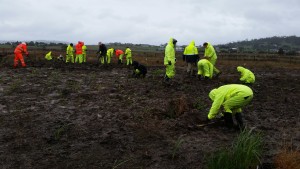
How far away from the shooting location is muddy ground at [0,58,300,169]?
207 inches

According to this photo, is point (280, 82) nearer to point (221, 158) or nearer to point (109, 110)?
point (109, 110)

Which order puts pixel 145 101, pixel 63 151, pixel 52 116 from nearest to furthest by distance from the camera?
pixel 63 151 → pixel 52 116 → pixel 145 101

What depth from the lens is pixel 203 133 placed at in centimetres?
644

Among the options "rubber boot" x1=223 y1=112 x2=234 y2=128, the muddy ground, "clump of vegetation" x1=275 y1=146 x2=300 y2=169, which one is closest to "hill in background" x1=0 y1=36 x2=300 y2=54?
the muddy ground

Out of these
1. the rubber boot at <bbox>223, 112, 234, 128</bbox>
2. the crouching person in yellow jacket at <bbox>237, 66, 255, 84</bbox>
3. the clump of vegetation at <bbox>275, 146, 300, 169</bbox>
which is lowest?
the clump of vegetation at <bbox>275, 146, 300, 169</bbox>

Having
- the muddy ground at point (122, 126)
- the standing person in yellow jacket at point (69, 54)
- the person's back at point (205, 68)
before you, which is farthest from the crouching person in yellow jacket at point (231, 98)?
the standing person in yellow jacket at point (69, 54)

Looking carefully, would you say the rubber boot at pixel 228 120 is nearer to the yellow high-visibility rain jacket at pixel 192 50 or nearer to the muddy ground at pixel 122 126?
the muddy ground at pixel 122 126

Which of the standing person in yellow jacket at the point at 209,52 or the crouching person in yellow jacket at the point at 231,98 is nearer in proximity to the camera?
the crouching person in yellow jacket at the point at 231,98

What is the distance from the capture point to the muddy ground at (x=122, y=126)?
525cm

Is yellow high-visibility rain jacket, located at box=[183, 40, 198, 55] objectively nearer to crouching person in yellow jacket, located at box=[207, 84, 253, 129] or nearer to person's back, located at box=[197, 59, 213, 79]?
person's back, located at box=[197, 59, 213, 79]

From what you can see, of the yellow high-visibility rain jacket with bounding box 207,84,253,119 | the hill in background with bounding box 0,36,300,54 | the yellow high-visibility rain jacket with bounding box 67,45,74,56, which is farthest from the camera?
the hill in background with bounding box 0,36,300,54

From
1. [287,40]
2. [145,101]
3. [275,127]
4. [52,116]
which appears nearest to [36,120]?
[52,116]

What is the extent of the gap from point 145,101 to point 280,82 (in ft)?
23.5

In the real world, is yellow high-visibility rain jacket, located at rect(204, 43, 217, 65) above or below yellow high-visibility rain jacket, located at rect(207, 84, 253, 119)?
above
